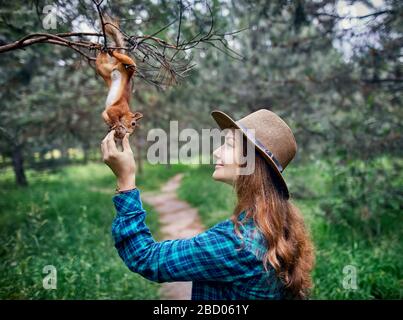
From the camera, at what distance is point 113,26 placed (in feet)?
5.73

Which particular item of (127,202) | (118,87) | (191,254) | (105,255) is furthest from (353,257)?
(118,87)

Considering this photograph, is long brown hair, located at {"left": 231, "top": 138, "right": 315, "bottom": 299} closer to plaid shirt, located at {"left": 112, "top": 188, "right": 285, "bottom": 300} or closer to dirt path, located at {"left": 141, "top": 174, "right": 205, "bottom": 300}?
plaid shirt, located at {"left": 112, "top": 188, "right": 285, "bottom": 300}

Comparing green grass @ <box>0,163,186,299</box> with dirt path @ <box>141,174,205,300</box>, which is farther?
dirt path @ <box>141,174,205,300</box>

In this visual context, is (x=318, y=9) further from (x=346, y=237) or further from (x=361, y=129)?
(x=346, y=237)

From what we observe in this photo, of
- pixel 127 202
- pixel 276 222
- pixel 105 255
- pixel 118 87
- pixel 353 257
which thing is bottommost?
pixel 105 255

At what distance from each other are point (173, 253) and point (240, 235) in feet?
1.02

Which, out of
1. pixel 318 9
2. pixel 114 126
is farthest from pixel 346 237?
pixel 114 126

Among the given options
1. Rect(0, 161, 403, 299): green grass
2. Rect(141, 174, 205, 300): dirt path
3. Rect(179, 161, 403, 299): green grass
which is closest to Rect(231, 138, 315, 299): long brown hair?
Rect(0, 161, 403, 299): green grass

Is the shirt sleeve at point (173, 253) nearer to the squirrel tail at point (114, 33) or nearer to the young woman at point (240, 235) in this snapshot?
the young woman at point (240, 235)

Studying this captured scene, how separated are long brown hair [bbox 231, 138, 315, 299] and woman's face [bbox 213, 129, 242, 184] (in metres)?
0.04

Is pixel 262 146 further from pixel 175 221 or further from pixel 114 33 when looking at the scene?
pixel 175 221

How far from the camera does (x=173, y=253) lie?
60.3 inches

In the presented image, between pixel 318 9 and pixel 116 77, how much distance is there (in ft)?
14.1

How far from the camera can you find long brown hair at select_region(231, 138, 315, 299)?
1679mm
